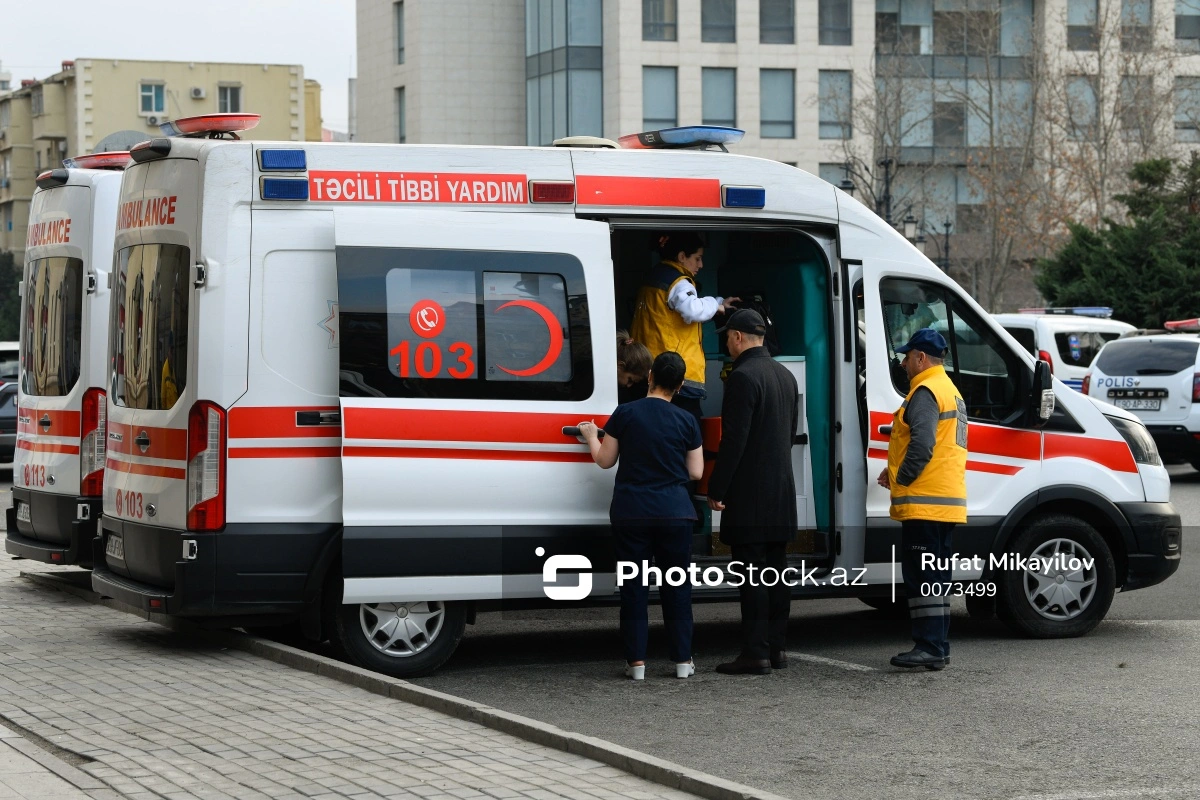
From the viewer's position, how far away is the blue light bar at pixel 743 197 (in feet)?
29.7

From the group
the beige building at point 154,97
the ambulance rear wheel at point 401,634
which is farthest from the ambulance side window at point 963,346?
the beige building at point 154,97

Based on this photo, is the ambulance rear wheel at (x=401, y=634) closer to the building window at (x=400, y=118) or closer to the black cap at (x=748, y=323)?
the black cap at (x=748, y=323)

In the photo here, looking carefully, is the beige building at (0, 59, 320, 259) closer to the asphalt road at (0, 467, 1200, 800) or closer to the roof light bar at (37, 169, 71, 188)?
the roof light bar at (37, 169, 71, 188)

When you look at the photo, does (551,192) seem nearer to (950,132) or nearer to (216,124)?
(216,124)

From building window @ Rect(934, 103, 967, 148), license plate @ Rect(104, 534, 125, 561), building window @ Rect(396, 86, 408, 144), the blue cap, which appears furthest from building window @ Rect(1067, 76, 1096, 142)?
license plate @ Rect(104, 534, 125, 561)

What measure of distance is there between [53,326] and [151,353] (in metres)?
3.34

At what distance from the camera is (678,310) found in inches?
365

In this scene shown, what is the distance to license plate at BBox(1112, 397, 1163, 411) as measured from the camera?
20.3 metres

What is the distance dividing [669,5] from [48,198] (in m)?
48.6

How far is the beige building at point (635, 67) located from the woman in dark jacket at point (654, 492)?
4997 centimetres

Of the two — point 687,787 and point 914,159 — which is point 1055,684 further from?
point 914,159

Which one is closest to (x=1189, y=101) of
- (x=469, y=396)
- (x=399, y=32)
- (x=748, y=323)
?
(x=399, y=32)

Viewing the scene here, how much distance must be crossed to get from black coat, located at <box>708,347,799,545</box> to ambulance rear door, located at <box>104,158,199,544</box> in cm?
270

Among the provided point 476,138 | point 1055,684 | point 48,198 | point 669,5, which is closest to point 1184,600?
point 1055,684
